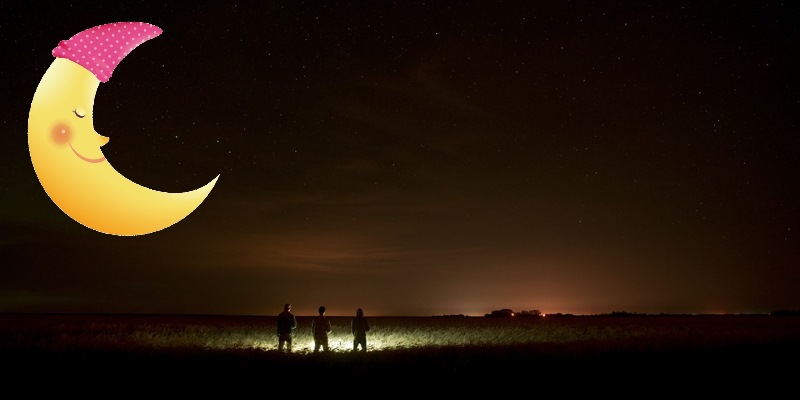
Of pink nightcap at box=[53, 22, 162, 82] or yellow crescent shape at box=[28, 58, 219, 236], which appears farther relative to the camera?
pink nightcap at box=[53, 22, 162, 82]

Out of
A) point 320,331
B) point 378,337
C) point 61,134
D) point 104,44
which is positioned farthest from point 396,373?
point 378,337

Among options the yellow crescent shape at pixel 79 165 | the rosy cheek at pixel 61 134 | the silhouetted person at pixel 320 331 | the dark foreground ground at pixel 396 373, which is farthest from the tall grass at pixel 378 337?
the rosy cheek at pixel 61 134

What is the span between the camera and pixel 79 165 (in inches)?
248

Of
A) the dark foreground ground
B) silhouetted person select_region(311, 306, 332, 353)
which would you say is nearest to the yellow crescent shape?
the dark foreground ground

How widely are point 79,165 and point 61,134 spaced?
356 mm

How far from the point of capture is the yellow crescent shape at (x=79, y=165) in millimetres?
6152

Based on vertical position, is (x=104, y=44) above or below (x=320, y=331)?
above

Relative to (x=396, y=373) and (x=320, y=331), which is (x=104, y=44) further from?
(x=320, y=331)

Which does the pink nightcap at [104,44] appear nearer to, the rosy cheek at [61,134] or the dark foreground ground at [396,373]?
the rosy cheek at [61,134]

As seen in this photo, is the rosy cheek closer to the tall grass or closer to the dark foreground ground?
the dark foreground ground

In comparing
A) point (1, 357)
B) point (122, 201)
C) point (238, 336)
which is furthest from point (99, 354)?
point (238, 336)

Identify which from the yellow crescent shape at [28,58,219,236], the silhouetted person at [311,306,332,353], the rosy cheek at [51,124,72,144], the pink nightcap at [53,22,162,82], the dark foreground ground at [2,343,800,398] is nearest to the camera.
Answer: the yellow crescent shape at [28,58,219,236]

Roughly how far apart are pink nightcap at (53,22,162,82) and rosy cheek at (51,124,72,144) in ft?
2.25

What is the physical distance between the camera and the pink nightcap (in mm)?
6426
